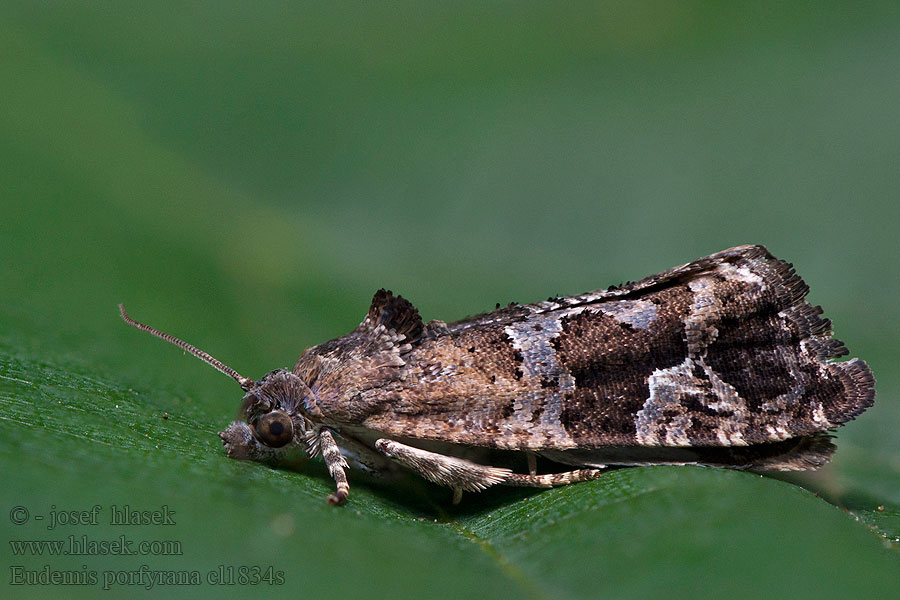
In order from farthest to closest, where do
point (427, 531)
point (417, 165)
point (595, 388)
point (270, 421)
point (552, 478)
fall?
point (417, 165) < point (595, 388) < point (270, 421) < point (552, 478) < point (427, 531)

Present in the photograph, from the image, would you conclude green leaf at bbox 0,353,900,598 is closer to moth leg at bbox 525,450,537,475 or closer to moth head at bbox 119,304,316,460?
moth head at bbox 119,304,316,460

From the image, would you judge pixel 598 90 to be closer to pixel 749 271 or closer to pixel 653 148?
pixel 653 148

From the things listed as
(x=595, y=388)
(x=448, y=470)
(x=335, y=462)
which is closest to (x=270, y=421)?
(x=335, y=462)

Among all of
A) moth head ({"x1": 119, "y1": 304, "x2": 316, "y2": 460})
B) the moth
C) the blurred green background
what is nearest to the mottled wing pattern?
the moth

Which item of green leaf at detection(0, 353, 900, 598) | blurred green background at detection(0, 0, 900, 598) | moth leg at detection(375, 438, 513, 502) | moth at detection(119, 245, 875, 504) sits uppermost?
blurred green background at detection(0, 0, 900, 598)

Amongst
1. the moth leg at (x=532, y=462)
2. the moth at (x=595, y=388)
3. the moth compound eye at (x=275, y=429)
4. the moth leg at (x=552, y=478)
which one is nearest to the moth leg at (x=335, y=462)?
the moth at (x=595, y=388)

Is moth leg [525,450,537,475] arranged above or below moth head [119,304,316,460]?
below

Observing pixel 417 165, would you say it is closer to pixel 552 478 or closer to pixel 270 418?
pixel 270 418
